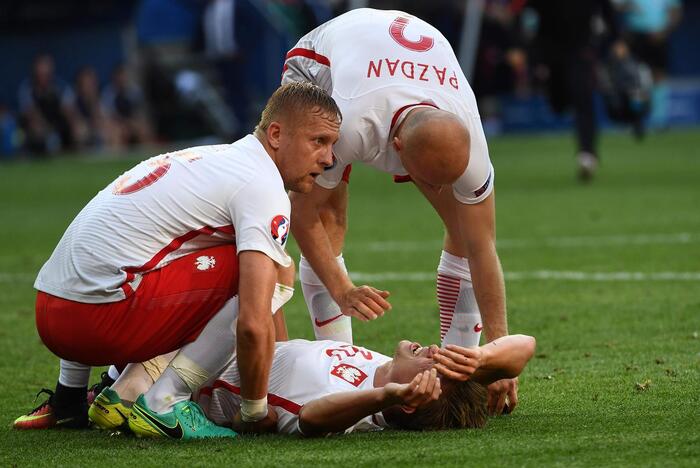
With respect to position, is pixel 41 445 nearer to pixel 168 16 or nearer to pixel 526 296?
pixel 526 296

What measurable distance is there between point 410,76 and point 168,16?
48.0 feet

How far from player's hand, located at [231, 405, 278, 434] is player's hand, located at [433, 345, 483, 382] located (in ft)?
1.90

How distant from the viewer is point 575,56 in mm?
14164

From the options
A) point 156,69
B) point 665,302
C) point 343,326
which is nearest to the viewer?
point 343,326

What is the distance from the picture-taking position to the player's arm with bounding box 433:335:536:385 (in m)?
4.23

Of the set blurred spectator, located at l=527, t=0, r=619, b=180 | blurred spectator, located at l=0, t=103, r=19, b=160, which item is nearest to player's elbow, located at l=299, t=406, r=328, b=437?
blurred spectator, located at l=527, t=0, r=619, b=180

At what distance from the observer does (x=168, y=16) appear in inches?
757

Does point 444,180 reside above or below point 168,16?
above

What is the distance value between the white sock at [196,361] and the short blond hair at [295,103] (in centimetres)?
60

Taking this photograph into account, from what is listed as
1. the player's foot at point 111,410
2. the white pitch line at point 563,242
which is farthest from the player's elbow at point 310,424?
the white pitch line at point 563,242

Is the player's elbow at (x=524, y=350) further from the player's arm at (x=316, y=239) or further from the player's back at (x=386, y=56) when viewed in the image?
the player's back at (x=386, y=56)

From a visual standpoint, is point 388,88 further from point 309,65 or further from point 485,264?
point 485,264

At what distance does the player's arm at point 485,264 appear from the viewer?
4.96 metres

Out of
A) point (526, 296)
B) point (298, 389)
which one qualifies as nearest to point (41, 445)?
point (298, 389)
